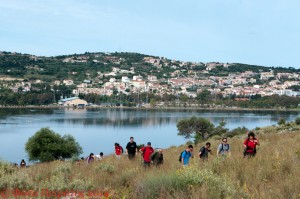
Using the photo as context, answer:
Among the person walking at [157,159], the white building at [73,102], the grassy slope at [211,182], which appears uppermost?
the grassy slope at [211,182]

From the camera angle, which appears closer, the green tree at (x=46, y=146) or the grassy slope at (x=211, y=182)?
the grassy slope at (x=211, y=182)

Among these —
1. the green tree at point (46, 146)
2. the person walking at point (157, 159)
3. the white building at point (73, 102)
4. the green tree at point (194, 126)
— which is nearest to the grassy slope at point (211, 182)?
the person walking at point (157, 159)

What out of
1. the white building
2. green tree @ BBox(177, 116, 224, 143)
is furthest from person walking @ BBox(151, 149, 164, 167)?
the white building

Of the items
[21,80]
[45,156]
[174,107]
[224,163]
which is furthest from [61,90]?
[224,163]

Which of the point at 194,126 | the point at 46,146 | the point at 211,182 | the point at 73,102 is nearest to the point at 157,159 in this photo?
the point at 211,182

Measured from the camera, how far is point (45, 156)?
89.6 ft

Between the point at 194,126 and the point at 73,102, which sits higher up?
the point at 194,126

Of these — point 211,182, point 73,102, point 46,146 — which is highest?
point 211,182

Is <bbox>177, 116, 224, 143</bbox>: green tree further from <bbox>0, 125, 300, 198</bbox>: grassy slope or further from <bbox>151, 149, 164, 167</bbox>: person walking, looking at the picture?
<bbox>0, 125, 300, 198</bbox>: grassy slope

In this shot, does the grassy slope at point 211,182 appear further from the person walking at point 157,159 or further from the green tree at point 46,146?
the green tree at point 46,146

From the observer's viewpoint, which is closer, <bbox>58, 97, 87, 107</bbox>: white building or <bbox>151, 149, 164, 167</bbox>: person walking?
<bbox>151, 149, 164, 167</bbox>: person walking

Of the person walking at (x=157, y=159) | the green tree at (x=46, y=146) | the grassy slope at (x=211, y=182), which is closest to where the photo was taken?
the grassy slope at (x=211, y=182)

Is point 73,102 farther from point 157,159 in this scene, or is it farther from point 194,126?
point 157,159

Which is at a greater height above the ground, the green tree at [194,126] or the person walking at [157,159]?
the person walking at [157,159]
